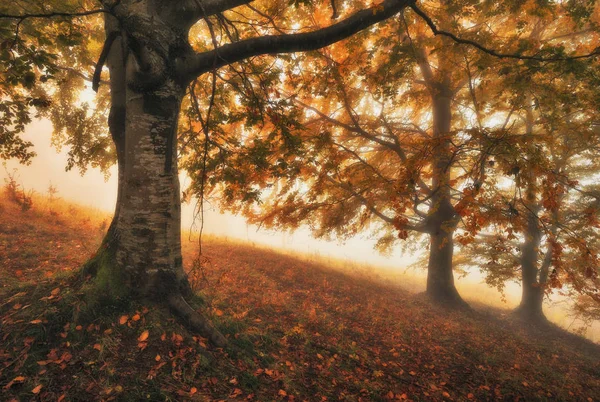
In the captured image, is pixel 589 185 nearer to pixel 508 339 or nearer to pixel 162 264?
pixel 508 339

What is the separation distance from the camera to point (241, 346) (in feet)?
13.2

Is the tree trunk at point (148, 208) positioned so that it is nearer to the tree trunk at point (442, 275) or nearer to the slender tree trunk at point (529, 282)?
the tree trunk at point (442, 275)

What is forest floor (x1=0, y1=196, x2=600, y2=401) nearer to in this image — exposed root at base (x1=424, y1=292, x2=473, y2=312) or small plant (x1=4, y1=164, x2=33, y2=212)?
small plant (x1=4, y1=164, x2=33, y2=212)

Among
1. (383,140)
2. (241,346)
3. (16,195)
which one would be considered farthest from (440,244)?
(16,195)

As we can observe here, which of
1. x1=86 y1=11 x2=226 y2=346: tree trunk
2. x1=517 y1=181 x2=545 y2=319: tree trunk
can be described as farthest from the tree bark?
x1=86 y1=11 x2=226 y2=346: tree trunk

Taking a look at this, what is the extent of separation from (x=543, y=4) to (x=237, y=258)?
9.21m

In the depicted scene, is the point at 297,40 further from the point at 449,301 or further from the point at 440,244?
the point at 449,301

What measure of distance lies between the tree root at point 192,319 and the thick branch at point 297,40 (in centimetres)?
298

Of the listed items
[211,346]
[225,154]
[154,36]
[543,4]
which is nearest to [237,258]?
[225,154]

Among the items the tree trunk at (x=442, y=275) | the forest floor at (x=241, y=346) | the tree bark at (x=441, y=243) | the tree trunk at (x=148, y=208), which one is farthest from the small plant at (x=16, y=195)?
the tree trunk at (x=442, y=275)

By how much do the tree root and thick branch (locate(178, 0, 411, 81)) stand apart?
9.78 ft

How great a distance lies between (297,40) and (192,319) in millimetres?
3863

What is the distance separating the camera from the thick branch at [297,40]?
3439 mm

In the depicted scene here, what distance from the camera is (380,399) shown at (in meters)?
3.81
